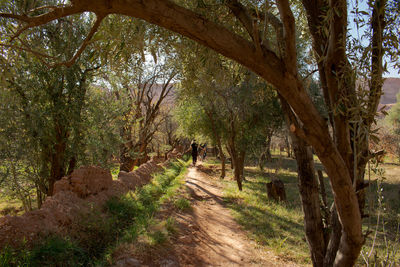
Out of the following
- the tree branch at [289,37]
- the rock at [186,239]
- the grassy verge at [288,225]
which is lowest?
the grassy verge at [288,225]

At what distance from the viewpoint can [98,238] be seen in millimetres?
5074

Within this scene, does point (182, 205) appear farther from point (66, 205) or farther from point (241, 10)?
point (241, 10)

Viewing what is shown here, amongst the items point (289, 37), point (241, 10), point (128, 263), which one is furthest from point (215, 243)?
point (289, 37)

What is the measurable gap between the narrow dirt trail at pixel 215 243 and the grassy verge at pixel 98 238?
22.2 inches

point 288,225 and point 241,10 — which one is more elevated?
point 241,10

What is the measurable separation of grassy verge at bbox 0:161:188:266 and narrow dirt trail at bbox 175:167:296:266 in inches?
22.2

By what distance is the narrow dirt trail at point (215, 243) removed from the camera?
5.09m

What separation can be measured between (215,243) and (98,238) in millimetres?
2482

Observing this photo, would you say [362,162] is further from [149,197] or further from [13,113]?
[13,113]

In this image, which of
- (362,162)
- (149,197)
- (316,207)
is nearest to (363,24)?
(362,162)

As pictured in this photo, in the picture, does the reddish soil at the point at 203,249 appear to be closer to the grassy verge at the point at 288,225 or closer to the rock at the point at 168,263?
the rock at the point at 168,263

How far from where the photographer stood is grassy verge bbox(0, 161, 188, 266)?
3787mm

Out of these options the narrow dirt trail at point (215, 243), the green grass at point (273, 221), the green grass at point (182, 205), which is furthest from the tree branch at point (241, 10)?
the green grass at point (182, 205)

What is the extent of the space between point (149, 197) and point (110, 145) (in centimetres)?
237
